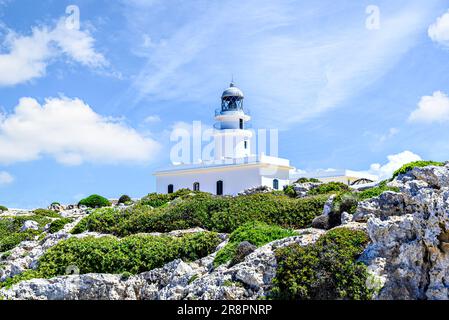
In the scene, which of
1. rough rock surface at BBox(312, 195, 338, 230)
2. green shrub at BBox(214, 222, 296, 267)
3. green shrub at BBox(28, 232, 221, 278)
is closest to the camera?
green shrub at BBox(214, 222, 296, 267)

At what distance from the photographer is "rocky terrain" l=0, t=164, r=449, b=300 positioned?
9883 millimetres

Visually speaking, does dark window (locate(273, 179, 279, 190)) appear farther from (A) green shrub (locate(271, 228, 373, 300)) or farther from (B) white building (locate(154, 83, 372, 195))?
(A) green shrub (locate(271, 228, 373, 300))

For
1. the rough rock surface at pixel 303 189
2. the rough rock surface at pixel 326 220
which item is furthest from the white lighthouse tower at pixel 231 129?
the rough rock surface at pixel 326 220

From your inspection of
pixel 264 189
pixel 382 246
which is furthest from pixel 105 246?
pixel 264 189

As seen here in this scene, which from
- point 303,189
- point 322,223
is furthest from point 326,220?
point 303,189

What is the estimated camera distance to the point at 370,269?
10.4 meters

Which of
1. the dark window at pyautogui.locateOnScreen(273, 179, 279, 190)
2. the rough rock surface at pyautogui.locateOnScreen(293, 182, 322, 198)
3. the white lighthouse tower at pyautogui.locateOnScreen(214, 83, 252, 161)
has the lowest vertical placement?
the rough rock surface at pyautogui.locateOnScreen(293, 182, 322, 198)

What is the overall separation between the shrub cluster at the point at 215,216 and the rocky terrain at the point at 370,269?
435 cm

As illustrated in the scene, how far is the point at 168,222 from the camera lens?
19.3 meters

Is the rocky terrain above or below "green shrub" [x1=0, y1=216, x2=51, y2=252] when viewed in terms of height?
below

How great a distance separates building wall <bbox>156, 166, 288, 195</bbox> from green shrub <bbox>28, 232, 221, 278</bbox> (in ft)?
96.9

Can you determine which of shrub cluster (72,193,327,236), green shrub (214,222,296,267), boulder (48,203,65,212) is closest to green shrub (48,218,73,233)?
shrub cluster (72,193,327,236)

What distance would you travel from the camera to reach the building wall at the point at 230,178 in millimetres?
45375

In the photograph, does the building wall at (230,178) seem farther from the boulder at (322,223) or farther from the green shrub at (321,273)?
the green shrub at (321,273)
